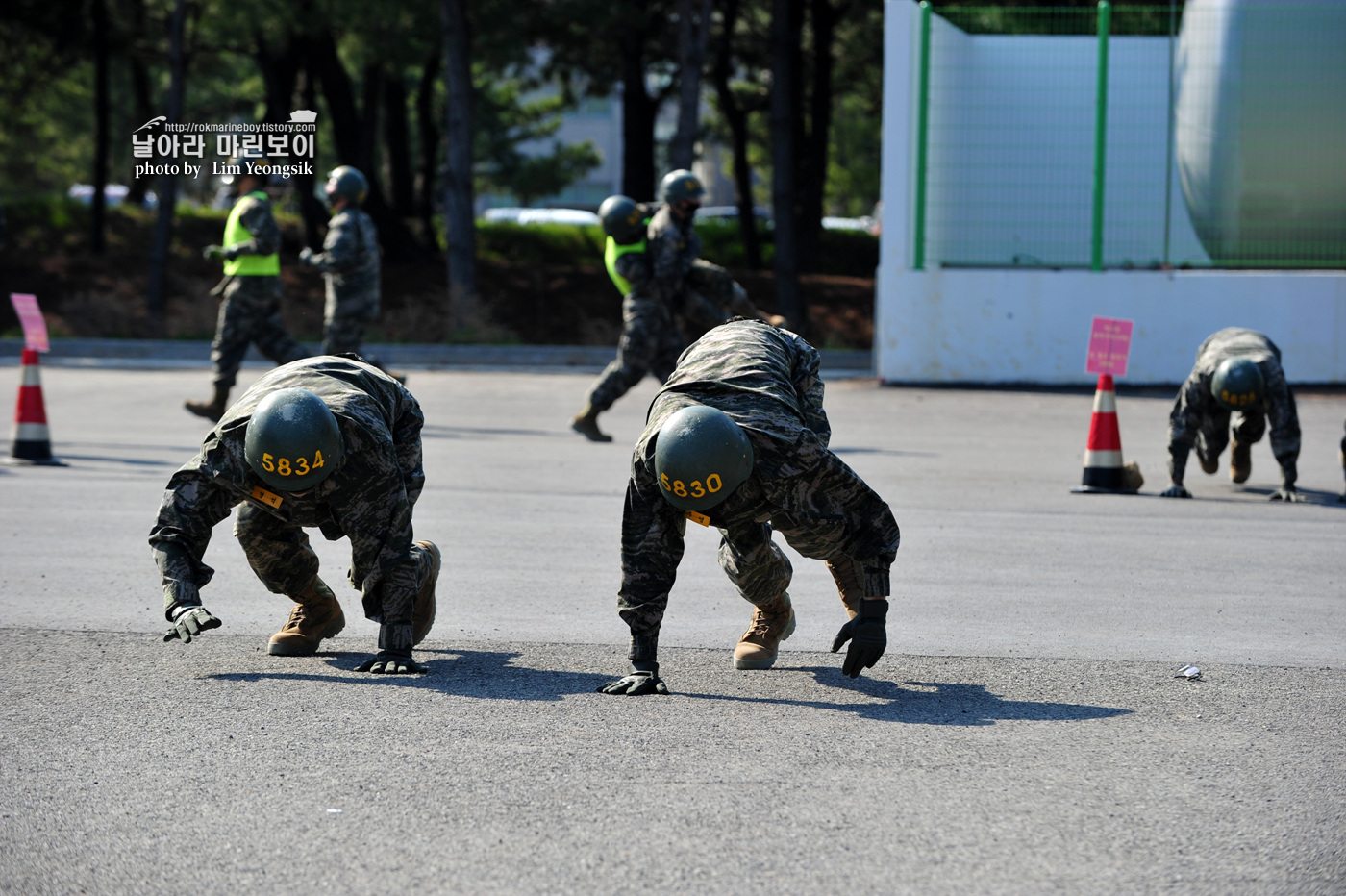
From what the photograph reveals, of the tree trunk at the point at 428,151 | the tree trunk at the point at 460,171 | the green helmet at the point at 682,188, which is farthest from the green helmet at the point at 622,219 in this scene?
the tree trunk at the point at 428,151

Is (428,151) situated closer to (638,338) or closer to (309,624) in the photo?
(638,338)

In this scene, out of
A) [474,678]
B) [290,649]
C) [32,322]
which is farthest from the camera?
[32,322]

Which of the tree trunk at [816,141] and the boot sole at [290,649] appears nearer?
the boot sole at [290,649]

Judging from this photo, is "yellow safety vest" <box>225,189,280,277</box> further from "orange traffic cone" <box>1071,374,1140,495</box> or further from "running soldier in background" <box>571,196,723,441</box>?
"orange traffic cone" <box>1071,374,1140,495</box>

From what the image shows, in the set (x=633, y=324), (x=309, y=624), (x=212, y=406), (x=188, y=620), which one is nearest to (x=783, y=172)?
(x=633, y=324)

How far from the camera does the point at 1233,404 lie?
9.02m

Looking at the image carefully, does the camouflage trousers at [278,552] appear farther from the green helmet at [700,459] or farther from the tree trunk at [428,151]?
the tree trunk at [428,151]

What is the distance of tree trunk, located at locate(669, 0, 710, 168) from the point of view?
20375 millimetres

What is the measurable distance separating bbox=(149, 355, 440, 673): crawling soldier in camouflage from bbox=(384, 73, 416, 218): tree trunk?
23.7 m

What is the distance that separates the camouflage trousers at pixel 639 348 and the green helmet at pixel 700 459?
679cm

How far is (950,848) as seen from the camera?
148 inches

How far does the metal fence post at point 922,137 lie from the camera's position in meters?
16.1

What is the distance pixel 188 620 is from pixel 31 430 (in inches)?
246

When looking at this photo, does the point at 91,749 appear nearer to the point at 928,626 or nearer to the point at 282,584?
the point at 282,584
